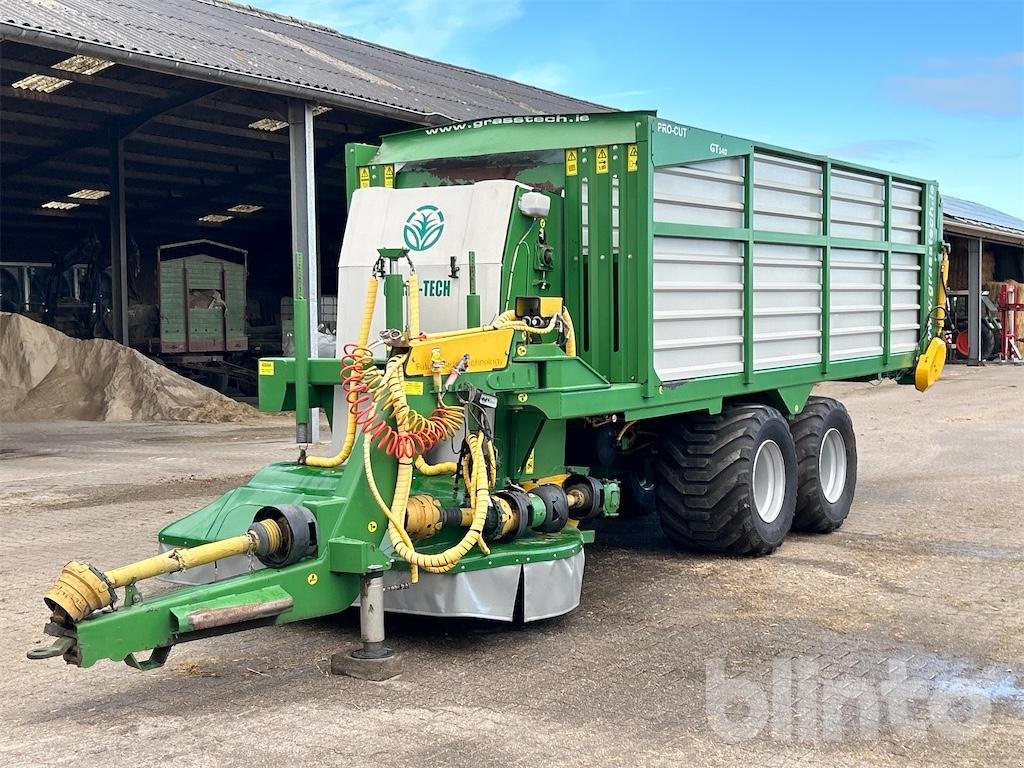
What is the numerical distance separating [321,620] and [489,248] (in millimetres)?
2180

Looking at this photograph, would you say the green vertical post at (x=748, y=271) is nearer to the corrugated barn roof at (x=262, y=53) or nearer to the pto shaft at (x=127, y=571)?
the pto shaft at (x=127, y=571)

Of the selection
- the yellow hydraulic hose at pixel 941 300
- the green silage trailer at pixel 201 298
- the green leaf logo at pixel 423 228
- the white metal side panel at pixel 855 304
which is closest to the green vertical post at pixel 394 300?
the green leaf logo at pixel 423 228

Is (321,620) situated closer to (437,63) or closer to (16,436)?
(16,436)

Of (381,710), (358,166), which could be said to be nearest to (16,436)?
(358,166)

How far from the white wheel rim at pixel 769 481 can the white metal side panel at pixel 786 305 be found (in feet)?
1.87

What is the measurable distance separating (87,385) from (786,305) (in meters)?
14.3

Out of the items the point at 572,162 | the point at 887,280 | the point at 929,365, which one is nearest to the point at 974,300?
the point at 929,365

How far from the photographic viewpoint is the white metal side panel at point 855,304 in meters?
8.48

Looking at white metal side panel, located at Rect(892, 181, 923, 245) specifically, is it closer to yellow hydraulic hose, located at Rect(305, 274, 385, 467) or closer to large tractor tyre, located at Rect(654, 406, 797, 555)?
large tractor tyre, located at Rect(654, 406, 797, 555)

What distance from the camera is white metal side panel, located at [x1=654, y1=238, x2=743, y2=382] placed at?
6551 mm

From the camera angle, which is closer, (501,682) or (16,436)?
(501,682)

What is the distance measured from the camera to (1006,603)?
6.32 metres

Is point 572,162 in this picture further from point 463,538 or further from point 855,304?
point 855,304

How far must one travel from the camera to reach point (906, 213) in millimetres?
9594
